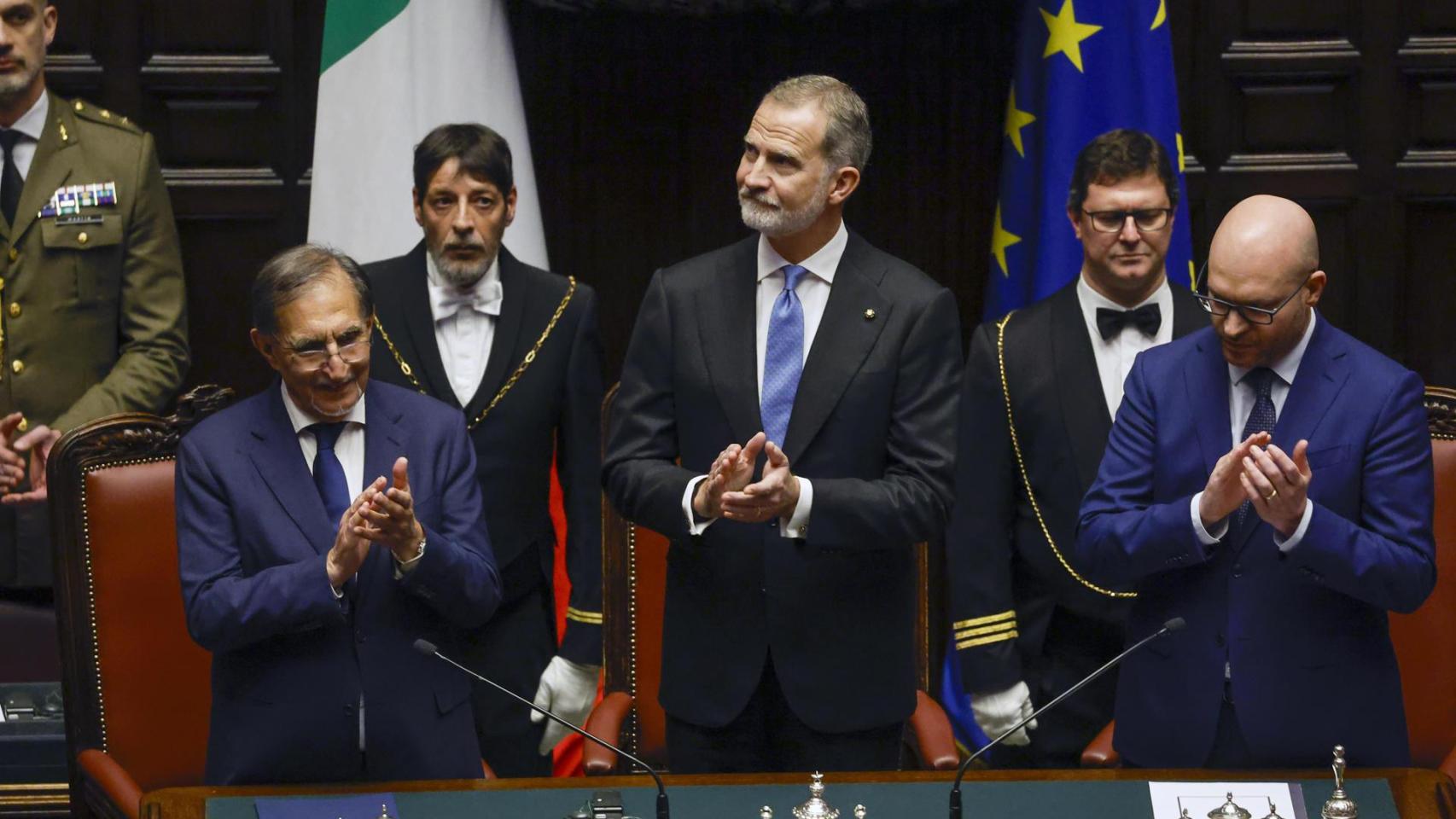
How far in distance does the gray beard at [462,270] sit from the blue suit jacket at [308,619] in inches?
22.4

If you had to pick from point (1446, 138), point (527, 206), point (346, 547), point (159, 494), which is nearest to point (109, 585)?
point (159, 494)

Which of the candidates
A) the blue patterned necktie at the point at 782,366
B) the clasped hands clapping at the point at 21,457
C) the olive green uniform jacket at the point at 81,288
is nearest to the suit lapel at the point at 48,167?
the olive green uniform jacket at the point at 81,288

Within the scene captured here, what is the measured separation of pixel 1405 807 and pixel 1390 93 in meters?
2.52

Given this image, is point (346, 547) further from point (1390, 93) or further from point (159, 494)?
point (1390, 93)

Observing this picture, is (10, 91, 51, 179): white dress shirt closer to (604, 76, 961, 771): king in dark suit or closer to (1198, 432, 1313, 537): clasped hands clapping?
(604, 76, 961, 771): king in dark suit


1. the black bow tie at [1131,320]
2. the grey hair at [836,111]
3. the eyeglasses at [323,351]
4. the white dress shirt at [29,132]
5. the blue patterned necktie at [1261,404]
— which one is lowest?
the blue patterned necktie at [1261,404]

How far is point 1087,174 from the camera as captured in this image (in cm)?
370

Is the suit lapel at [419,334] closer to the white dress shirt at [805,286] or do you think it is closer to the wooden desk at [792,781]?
the white dress shirt at [805,286]

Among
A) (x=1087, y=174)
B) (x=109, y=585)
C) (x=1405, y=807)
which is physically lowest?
(x=1405, y=807)

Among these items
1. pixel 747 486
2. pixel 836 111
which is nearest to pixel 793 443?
pixel 747 486

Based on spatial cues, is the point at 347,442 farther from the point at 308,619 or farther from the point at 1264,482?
the point at 1264,482

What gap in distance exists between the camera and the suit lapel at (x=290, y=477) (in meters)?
3.15

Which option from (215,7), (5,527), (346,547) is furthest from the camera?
(215,7)

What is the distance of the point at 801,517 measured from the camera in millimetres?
3232
